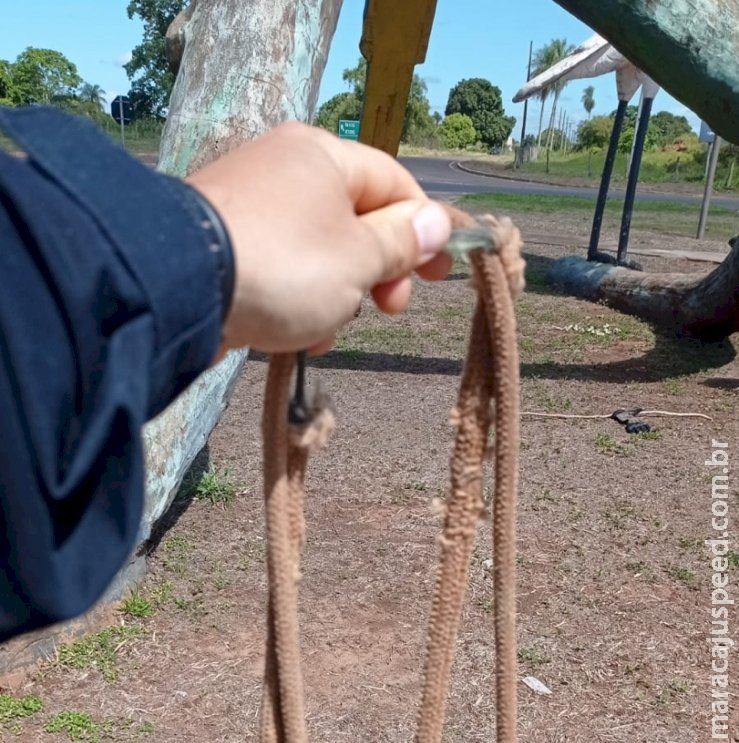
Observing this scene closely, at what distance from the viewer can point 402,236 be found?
0.94 metres

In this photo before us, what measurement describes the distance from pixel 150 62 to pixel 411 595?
143ft

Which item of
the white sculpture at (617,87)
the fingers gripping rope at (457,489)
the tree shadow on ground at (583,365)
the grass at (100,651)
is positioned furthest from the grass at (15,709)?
the white sculpture at (617,87)

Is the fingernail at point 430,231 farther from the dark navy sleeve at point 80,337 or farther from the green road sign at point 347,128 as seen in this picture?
the green road sign at point 347,128

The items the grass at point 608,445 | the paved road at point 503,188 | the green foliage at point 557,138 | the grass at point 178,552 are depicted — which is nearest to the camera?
the grass at point 178,552

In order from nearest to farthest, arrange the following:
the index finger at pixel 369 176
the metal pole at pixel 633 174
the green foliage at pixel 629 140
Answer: the index finger at pixel 369 176 → the metal pole at pixel 633 174 → the green foliage at pixel 629 140

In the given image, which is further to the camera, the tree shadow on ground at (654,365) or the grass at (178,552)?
the tree shadow on ground at (654,365)

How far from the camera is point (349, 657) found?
272 centimetres

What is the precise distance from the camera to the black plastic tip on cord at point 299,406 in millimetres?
982

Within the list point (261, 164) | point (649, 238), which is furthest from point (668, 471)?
point (649, 238)

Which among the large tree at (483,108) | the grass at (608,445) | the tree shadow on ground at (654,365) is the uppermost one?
the large tree at (483,108)

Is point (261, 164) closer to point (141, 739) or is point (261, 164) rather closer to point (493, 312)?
point (493, 312)

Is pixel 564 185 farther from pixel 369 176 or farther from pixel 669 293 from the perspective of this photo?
pixel 369 176

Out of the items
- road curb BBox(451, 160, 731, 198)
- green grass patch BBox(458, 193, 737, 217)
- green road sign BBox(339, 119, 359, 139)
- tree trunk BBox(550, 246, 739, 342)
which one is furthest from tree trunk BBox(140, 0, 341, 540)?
road curb BBox(451, 160, 731, 198)

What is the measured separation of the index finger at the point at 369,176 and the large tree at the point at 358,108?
36.2m
